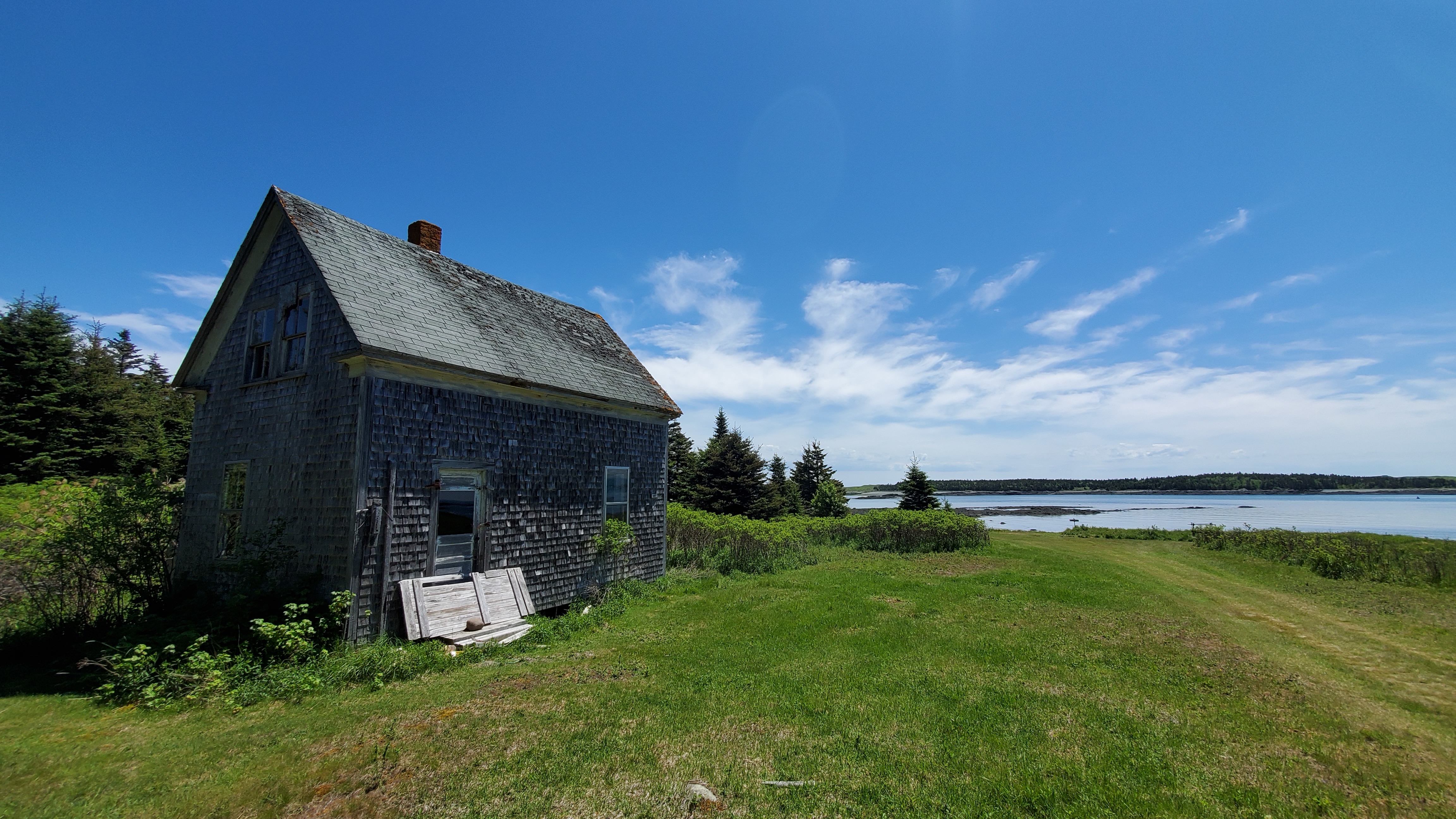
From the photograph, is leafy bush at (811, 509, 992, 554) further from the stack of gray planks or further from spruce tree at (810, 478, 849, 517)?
the stack of gray planks

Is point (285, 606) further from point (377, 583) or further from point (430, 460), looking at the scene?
point (430, 460)

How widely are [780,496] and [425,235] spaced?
82.4 ft

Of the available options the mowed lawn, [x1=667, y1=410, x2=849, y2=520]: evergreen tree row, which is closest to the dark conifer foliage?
[x1=667, y1=410, x2=849, y2=520]: evergreen tree row

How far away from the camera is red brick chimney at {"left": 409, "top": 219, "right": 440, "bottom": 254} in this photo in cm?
1389

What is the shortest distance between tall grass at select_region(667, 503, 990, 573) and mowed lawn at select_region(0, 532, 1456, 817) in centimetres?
746

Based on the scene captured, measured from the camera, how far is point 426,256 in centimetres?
1284

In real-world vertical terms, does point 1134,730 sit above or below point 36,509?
below

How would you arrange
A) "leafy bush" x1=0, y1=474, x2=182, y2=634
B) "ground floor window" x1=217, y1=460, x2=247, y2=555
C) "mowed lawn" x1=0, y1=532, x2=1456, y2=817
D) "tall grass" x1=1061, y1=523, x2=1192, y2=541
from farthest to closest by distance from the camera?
"tall grass" x1=1061, y1=523, x2=1192, y2=541
"ground floor window" x1=217, y1=460, x2=247, y2=555
"leafy bush" x1=0, y1=474, x2=182, y2=634
"mowed lawn" x1=0, y1=532, x2=1456, y2=817

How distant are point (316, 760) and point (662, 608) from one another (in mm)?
7420

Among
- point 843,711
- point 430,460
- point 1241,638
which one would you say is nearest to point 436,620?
point 430,460

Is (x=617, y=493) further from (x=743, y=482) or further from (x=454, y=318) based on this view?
(x=743, y=482)

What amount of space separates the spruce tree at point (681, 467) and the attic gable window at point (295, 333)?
26.0 m

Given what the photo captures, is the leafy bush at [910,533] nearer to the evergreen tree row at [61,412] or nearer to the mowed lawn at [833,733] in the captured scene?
the mowed lawn at [833,733]

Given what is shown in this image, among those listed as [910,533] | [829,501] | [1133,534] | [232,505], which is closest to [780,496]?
[829,501]
